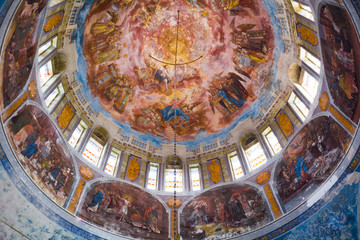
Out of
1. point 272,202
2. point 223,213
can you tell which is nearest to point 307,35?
point 272,202

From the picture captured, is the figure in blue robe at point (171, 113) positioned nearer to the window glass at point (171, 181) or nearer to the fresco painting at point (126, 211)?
the window glass at point (171, 181)

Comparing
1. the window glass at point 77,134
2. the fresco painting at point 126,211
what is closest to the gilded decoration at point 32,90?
the window glass at point 77,134

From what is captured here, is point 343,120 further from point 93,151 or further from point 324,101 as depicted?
point 93,151

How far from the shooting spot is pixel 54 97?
18.5 metres

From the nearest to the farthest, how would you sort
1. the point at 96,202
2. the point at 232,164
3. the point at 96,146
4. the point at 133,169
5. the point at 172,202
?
1. the point at 96,202
2. the point at 172,202
3. the point at 96,146
4. the point at 133,169
5. the point at 232,164

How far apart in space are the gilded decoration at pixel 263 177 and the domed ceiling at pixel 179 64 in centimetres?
364

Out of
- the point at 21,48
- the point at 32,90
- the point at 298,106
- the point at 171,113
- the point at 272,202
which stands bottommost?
the point at 272,202

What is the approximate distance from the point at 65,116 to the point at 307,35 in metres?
11.3

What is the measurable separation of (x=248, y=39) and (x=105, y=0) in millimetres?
7280

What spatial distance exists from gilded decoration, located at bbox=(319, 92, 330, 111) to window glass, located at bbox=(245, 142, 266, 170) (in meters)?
4.20

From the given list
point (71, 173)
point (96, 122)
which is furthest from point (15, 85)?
point (96, 122)

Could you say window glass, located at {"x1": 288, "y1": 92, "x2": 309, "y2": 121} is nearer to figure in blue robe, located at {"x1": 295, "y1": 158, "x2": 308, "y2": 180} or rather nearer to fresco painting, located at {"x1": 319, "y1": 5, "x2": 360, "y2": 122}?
figure in blue robe, located at {"x1": 295, "y1": 158, "x2": 308, "y2": 180}

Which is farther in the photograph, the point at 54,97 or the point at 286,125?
the point at 286,125

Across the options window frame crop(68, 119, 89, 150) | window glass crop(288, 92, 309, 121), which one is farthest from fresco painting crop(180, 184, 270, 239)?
window frame crop(68, 119, 89, 150)
